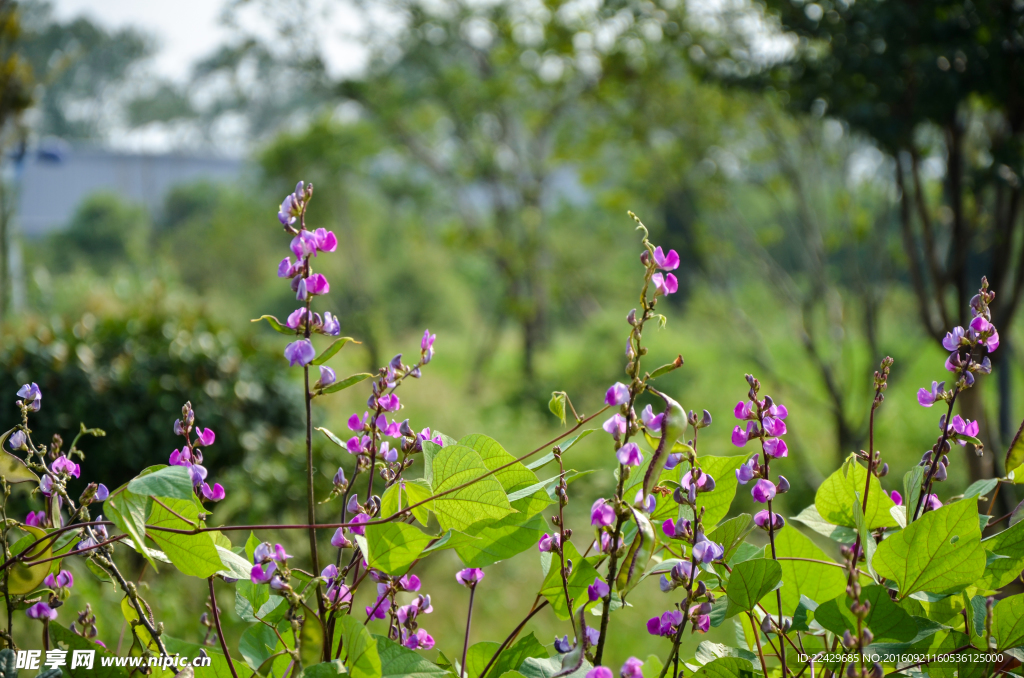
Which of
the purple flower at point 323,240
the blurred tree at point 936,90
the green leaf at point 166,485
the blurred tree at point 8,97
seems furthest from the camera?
the blurred tree at point 8,97

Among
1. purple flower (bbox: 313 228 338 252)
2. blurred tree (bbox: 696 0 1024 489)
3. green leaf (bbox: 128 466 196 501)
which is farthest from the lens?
blurred tree (bbox: 696 0 1024 489)

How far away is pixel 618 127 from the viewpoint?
448 cm

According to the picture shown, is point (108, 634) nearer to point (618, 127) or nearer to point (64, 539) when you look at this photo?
point (64, 539)

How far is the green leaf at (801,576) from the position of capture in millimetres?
587

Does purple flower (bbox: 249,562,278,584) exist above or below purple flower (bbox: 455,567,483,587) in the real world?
above

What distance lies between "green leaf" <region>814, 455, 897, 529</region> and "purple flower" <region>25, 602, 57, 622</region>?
0.62 meters

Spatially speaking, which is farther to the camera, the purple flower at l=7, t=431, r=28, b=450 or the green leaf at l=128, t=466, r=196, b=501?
the purple flower at l=7, t=431, r=28, b=450

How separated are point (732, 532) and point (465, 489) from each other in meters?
0.20

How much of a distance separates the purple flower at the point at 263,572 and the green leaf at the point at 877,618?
36cm

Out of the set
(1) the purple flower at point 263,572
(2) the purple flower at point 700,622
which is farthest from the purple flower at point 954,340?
(1) the purple flower at point 263,572

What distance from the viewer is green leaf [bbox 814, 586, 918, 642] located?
1.55ft

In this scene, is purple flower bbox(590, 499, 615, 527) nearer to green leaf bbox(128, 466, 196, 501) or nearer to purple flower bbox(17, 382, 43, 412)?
green leaf bbox(128, 466, 196, 501)

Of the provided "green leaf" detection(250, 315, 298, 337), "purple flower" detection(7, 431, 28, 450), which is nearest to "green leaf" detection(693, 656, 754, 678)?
"green leaf" detection(250, 315, 298, 337)

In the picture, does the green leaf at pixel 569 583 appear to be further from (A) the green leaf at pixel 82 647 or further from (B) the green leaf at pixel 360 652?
(A) the green leaf at pixel 82 647
